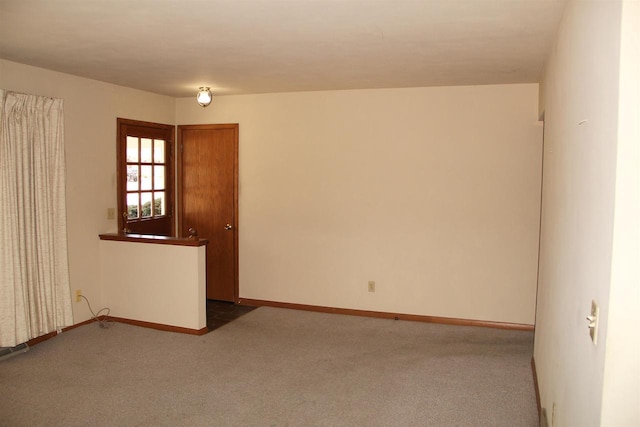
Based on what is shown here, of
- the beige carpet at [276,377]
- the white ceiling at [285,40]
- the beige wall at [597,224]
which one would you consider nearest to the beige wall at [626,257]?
the beige wall at [597,224]

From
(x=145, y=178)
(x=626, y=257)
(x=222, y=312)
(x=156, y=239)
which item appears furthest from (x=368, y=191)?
(x=626, y=257)

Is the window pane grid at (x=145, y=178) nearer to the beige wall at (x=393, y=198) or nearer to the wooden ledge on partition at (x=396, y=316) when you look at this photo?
the beige wall at (x=393, y=198)

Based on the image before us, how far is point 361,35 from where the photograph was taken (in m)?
3.20

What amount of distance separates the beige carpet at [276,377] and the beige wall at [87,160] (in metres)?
0.55

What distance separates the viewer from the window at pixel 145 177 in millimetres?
5227

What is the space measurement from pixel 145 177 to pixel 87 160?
2.69 ft

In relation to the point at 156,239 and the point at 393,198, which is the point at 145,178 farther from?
the point at 393,198

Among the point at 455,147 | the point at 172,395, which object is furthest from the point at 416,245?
the point at 172,395

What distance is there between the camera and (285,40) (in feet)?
10.9

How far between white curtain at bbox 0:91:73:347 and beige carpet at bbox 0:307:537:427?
11.6 inches

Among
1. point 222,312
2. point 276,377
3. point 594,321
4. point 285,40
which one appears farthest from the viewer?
point 222,312

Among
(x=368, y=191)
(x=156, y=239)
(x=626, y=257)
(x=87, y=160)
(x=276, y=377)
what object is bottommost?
(x=276, y=377)

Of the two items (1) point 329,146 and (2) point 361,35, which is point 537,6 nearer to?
(2) point 361,35

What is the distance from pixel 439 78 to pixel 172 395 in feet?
11.0
